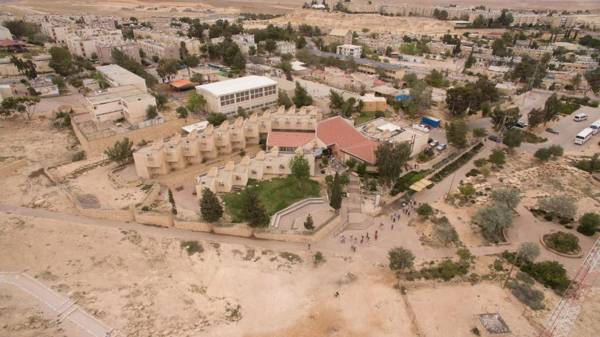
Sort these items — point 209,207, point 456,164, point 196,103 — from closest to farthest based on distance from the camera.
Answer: point 209,207, point 456,164, point 196,103

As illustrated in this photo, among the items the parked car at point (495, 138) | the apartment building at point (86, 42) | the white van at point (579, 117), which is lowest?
the parked car at point (495, 138)

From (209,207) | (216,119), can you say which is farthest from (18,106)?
(209,207)

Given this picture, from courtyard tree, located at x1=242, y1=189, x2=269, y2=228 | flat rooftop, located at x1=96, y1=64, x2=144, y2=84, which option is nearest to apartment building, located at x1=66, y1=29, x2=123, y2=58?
flat rooftop, located at x1=96, y1=64, x2=144, y2=84

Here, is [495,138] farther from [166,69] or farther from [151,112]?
[166,69]

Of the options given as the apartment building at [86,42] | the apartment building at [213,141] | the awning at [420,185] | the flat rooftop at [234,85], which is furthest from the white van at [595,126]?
the apartment building at [86,42]

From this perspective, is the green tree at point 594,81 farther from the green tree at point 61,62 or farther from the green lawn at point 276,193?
the green tree at point 61,62

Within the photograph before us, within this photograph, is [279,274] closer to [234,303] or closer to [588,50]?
[234,303]

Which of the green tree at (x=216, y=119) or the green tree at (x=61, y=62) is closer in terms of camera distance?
the green tree at (x=216, y=119)
